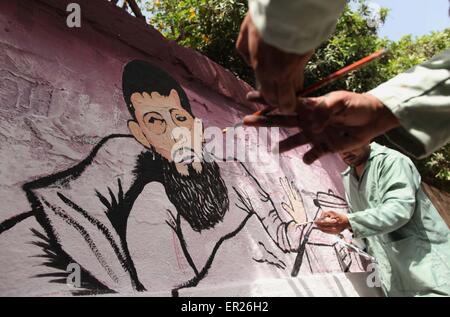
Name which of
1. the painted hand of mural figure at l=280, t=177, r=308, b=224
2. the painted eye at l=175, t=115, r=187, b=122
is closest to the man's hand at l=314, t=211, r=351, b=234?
the painted hand of mural figure at l=280, t=177, r=308, b=224

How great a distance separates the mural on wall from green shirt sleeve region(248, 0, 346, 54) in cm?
126

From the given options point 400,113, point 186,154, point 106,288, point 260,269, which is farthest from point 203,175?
point 400,113

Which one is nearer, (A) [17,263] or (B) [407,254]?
(A) [17,263]

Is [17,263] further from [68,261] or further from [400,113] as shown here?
[400,113]

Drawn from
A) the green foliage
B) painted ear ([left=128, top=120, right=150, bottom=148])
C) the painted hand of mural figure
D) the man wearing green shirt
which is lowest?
the man wearing green shirt

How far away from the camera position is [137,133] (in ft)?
7.27

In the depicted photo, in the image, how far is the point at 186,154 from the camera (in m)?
2.47

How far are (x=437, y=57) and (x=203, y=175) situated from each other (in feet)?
5.35

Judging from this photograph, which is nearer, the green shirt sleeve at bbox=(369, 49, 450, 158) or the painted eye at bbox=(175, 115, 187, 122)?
the green shirt sleeve at bbox=(369, 49, 450, 158)

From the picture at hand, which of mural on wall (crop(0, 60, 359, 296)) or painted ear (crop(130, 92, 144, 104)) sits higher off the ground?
painted ear (crop(130, 92, 144, 104))

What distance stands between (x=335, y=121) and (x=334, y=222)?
149 centimetres

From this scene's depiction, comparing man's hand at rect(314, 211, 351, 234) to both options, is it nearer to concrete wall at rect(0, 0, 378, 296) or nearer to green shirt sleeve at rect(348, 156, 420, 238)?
green shirt sleeve at rect(348, 156, 420, 238)

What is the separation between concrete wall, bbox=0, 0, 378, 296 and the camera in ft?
5.25

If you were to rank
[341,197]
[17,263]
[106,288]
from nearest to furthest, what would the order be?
[17,263] < [106,288] < [341,197]
